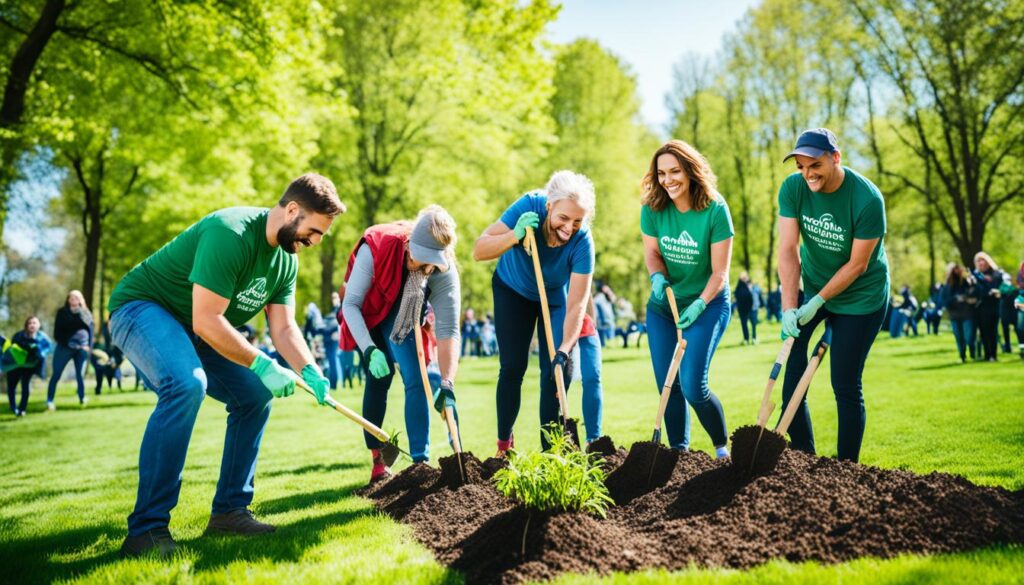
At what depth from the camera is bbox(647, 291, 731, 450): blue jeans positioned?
5039mm

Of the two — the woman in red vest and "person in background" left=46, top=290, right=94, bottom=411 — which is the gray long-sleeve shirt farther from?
"person in background" left=46, top=290, right=94, bottom=411

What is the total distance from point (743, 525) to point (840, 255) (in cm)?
201

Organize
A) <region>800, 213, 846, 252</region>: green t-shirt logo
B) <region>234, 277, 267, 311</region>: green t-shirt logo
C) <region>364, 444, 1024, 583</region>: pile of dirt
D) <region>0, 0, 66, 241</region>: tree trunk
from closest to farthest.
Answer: <region>364, 444, 1024, 583</region>: pile of dirt < <region>234, 277, 267, 311</region>: green t-shirt logo < <region>800, 213, 846, 252</region>: green t-shirt logo < <region>0, 0, 66, 241</region>: tree trunk

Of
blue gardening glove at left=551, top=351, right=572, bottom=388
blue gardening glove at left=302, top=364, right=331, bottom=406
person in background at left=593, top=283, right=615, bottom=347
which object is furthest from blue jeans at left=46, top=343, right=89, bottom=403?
person in background at left=593, top=283, right=615, bottom=347

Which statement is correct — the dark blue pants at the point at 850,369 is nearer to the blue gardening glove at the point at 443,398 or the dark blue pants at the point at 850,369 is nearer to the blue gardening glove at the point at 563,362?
the blue gardening glove at the point at 563,362

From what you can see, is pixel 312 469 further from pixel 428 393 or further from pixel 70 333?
pixel 70 333

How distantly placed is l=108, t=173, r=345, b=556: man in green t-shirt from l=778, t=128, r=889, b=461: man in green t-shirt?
288 cm

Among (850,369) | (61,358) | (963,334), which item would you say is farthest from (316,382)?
(963,334)

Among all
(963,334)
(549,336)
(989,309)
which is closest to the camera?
(549,336)

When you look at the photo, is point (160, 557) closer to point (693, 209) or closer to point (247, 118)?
point (693, 209)

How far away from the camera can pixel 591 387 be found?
18.8ft

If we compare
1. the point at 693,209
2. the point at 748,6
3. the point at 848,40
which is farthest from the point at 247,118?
the point at 748,6

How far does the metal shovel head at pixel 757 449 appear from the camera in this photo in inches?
165

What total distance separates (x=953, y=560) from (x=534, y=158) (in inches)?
1092
